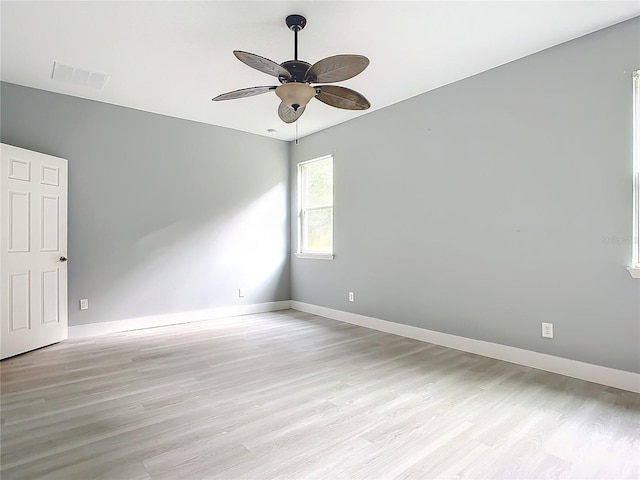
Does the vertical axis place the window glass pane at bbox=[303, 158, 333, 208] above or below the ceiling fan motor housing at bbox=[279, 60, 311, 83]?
below

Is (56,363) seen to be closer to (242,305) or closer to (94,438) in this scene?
(94,438)

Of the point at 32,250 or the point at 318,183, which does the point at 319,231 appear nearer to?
the point at 318,183

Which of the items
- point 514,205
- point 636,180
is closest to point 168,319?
point 514,205

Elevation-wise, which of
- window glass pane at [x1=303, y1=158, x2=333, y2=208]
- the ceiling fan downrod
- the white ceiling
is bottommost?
window glass pane at [x1=303, y1=158, x2=333, y2=208]

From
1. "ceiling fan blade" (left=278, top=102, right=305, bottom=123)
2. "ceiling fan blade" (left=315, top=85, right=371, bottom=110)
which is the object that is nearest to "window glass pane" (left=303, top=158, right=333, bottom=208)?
"ceiling fan blade" (left=278, top=102, right=305, bottom=123)

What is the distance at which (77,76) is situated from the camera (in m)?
3.50

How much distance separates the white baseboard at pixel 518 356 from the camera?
263 cm

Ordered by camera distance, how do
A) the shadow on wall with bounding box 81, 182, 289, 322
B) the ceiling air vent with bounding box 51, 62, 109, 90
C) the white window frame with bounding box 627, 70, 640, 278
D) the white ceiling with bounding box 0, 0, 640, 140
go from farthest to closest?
the shadow on wall with bounding box 81, 182, 289, 322
the ceiling air vent with bounding box 51, 62, 109, 90
the white window frame with bounding box 627, 70, 640, 278
the white ceiling with bounding box 0, 0, 640, 140

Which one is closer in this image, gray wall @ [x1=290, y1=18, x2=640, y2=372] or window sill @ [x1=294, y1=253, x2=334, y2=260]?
gray wall @ [x1=290, y1=18, x2=640, y2=372]

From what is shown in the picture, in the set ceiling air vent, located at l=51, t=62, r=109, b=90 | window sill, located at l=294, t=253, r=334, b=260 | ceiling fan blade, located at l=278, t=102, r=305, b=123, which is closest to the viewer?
ceiling fan blade, located at l=278, t=102, r=305, b=123

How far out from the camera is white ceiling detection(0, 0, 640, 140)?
249 cm

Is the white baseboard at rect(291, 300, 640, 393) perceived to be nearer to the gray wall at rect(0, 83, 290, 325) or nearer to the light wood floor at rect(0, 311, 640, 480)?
the light wood floor at rect(0, 311, 640, 480)

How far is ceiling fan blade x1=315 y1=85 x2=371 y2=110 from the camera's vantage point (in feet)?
8.93

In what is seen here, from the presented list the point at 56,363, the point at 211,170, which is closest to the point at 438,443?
the point at 56,363
